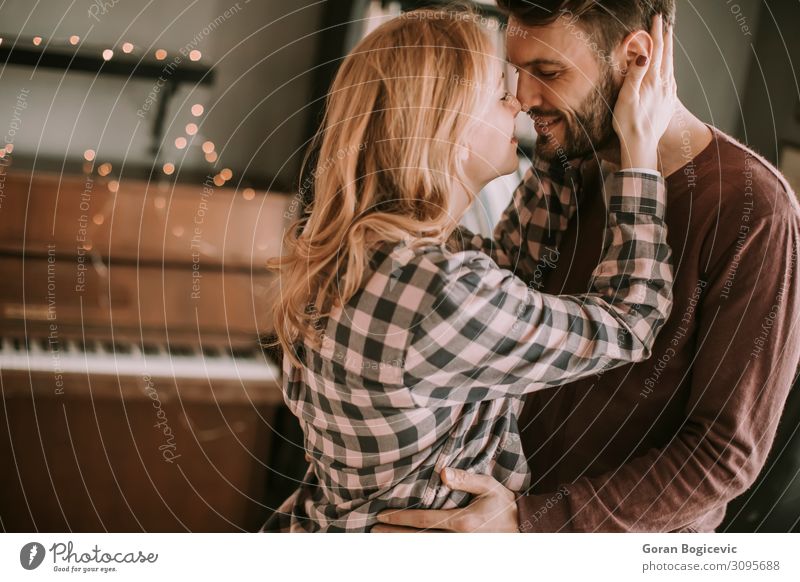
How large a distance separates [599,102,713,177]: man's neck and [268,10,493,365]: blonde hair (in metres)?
0.22

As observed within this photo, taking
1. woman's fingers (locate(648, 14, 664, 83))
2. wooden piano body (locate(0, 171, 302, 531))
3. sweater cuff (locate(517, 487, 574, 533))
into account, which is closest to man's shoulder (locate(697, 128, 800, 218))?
woman's fingers (locate(648, 14, 664, 83))

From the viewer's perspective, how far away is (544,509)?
0.79 metres

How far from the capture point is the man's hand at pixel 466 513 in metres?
0.74

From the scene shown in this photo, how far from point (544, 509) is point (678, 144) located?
1.50 feet

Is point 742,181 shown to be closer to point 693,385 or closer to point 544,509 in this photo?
point 693,385

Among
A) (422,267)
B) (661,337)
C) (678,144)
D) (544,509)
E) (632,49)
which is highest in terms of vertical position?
(632,49)

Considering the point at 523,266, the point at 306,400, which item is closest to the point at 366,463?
the point at 306,400

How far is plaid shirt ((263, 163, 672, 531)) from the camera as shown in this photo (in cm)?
64

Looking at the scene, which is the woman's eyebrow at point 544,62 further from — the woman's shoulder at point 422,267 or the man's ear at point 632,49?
the woman's shoulder at point 422,267

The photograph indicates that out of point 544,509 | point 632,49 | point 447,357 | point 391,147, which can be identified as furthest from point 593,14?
point 544,509

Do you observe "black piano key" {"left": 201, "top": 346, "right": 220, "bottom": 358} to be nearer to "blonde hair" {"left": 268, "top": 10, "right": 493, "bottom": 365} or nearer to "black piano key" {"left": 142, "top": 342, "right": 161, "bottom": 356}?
"black piano key" {"left": 142, "top": 342, "right": 161, "bottom": 356}

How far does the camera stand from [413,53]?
675 millimetres

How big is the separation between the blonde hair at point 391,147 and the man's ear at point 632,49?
0.18 m
